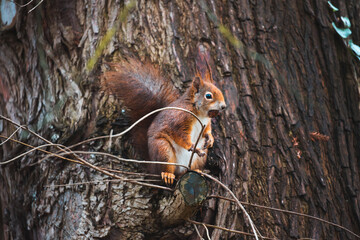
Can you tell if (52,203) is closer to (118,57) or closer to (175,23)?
(118,57)

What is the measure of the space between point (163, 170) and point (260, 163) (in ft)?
1.40

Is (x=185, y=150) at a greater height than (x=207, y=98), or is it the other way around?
(x=207, y=98)

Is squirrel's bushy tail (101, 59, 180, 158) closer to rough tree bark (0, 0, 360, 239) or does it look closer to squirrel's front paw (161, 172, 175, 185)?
rough tree bark (0, 0, 360, 239)

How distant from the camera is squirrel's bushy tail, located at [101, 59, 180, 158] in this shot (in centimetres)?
154

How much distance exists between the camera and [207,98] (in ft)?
4.91

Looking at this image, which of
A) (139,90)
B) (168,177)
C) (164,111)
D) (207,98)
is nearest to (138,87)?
(139,90)

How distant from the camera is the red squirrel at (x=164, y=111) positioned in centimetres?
149

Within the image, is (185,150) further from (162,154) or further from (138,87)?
(138,87)

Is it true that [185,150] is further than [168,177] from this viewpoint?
Yes

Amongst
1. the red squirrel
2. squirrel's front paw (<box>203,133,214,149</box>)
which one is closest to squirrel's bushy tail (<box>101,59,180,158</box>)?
the red squirrel

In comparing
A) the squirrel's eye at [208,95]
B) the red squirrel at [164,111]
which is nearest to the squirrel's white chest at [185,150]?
the red squirrel at [164,111]

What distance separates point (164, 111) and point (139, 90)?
13cm

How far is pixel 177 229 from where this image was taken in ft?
4.60

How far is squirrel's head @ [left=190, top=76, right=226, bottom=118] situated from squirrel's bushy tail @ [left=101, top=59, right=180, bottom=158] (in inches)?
4.5
